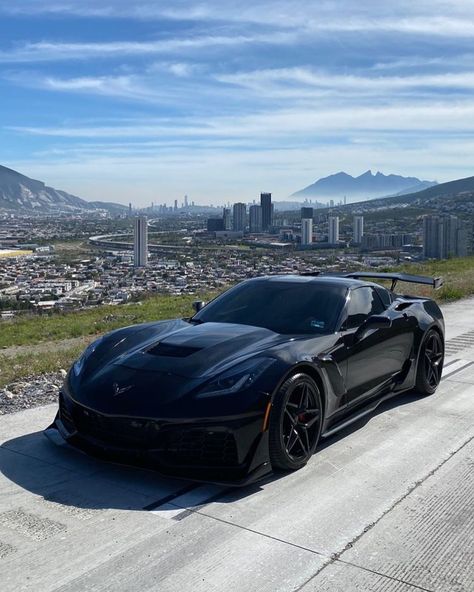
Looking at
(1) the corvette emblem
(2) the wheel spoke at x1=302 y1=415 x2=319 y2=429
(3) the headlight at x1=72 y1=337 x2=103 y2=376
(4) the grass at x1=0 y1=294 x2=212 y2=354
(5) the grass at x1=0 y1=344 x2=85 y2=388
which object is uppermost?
(3) the headlight at x1=72 y1=337 x2=103 y2=376

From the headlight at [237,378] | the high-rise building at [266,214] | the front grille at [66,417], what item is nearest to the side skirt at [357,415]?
the headlight at [237,378]

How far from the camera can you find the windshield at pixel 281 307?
17.8 feet

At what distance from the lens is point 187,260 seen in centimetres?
4184

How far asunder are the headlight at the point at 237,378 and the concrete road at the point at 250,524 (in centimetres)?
61

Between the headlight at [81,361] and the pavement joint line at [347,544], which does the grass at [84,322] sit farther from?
the pavement joint line at [347,544]

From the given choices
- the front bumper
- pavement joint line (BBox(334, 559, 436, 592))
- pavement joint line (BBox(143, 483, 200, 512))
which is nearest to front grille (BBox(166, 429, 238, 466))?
the front bumper

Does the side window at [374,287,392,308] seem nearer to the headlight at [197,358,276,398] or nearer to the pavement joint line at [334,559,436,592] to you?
the headlight at [197,358,276,398]

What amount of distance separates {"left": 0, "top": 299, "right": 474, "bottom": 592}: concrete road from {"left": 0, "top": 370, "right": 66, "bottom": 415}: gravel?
0.96 m

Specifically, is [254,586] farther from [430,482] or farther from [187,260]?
[187,260]

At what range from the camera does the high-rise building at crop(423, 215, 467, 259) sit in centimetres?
3136

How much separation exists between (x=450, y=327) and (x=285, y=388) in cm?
709

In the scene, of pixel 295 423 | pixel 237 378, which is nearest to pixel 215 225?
pixel 295 423

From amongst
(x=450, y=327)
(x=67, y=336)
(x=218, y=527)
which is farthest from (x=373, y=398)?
(x=67, y=336)

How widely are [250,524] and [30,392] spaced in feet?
11.9
